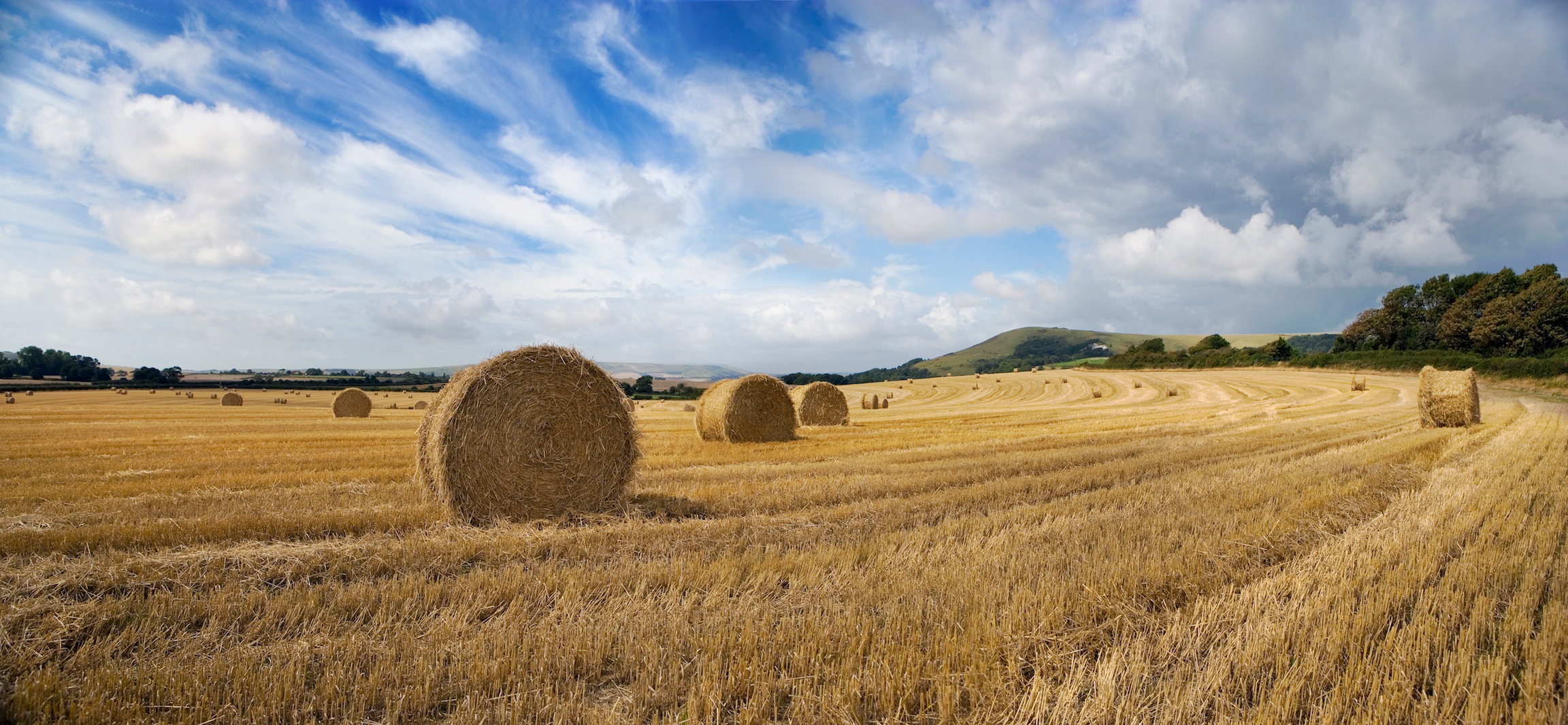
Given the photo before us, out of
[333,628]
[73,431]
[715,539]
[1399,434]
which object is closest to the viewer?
[333,628]

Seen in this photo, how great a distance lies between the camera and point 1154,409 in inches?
873

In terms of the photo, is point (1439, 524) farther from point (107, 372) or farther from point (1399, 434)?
point (107, 372)

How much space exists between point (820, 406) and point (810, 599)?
14.8 m

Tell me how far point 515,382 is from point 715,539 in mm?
3450

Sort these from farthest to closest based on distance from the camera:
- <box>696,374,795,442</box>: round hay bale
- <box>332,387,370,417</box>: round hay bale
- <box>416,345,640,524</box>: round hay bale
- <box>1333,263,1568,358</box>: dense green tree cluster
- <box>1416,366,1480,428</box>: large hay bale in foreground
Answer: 1. <box>1333,263,1568,358</box>: dense green tree cluster
2. <box>332,387,370,417</box>: round hay bale
3. <box>1416,366,1480,428</box>: large hay bale in foreground
4. <box>696,374,795,442</box>: round hay bale
5. <box>416,345,640,524</box>: round hay bale

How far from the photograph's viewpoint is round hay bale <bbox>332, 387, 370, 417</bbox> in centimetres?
2378

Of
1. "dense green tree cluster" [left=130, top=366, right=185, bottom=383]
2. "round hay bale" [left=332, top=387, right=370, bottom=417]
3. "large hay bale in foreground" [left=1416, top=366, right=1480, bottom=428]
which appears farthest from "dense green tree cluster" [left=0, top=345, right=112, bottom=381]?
"large hay bale in foreground" [left=1416, top=366, right=1480, bottom=428]

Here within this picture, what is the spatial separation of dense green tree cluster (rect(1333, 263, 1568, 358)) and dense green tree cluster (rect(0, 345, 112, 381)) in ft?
298

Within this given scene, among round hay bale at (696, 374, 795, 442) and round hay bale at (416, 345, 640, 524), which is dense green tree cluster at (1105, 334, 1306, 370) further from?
round hay bale at (416, 345, 640, 524)

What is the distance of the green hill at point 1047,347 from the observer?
8256 cm

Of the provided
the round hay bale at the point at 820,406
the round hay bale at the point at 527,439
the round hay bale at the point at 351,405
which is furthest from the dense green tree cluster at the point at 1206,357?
the round hay bale at the point at 351,405

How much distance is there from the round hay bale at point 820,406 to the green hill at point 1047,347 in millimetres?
53524

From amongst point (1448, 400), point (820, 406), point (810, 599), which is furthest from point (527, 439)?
point (1448, 400)

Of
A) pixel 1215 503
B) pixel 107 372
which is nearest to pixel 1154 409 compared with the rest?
pixel 1215 503
